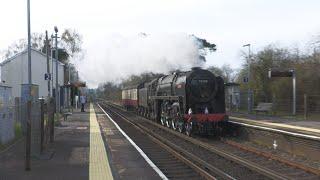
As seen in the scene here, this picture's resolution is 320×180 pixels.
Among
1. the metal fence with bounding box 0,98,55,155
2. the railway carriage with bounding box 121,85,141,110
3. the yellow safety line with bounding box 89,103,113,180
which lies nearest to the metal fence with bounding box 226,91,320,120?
the railway carriage with bounding box 121,85,141,110

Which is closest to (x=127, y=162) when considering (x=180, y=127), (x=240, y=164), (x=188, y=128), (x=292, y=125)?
(x=240, y=164)

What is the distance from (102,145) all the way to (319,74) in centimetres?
2476

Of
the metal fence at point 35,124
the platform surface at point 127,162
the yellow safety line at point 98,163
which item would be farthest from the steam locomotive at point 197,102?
the metal fence at point 35,124

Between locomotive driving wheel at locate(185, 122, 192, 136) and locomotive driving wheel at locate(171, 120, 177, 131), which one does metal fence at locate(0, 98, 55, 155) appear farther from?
locomotive driving wheel at locate(171, 120, 177, 131)

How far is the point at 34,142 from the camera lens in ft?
48.8

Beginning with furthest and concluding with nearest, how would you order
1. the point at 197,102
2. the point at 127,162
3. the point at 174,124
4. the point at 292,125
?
the point at 174,124 < the point at 292,125 < the point at 197,102 < the point at 127,162

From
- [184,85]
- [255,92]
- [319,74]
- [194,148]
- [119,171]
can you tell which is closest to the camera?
[119,171]

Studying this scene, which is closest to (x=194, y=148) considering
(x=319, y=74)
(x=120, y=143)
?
(x=120, y=143)

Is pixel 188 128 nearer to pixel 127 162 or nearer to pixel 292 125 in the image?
pixel 292 125

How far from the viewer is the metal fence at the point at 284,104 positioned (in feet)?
114

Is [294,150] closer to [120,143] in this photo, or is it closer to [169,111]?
[120,143]

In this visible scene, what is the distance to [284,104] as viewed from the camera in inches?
1571

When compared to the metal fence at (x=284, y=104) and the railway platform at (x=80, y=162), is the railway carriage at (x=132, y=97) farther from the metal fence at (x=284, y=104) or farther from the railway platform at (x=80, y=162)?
the railway platform at (x=80, y=162)

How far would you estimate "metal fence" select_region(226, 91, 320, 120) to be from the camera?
3481cm
